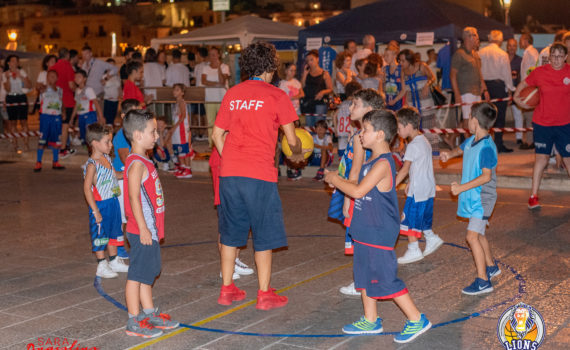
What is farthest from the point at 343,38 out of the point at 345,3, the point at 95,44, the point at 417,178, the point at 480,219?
the point at 95,44

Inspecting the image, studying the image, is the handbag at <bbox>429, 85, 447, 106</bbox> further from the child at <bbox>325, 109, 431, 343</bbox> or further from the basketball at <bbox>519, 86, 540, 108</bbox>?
the child at <bbox>325, 109, 431, 343</bbox>

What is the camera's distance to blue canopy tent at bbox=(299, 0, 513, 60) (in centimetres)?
1617

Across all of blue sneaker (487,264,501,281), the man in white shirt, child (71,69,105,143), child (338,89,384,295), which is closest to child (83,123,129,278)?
child (338,89,384,295)

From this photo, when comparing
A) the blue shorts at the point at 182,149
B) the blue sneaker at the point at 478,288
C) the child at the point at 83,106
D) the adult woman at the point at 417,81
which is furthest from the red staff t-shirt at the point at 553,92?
the child at the point at 83,106

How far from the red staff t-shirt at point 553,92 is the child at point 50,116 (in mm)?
10070

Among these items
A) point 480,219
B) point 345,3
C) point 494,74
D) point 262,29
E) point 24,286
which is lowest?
point 24,286

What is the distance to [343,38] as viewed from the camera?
17.2 m

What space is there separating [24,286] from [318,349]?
3.30 meters

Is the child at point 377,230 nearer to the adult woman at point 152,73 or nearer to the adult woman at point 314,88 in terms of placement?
the adult woman at point 314,88

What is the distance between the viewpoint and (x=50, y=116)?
628 inches

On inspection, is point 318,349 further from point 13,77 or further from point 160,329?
point 13,77

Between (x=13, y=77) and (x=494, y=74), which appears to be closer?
(x=494, y=74)

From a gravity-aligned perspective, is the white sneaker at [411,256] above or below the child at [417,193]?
below

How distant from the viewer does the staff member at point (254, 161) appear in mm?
6035
